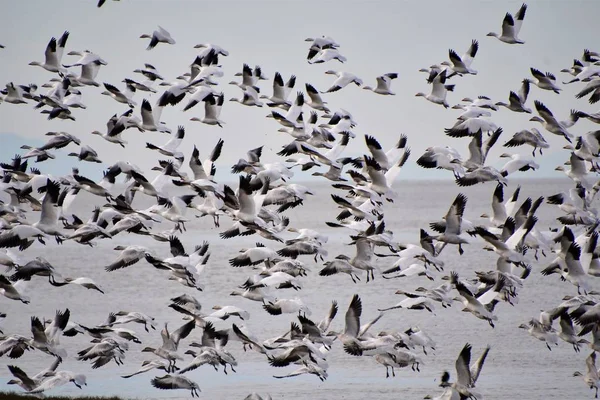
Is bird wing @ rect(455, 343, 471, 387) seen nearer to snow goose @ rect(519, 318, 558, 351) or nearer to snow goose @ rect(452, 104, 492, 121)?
snow goose @ rect(519, 318, 558, 351)

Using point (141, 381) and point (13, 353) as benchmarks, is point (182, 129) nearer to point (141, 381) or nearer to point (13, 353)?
point (141, 381)

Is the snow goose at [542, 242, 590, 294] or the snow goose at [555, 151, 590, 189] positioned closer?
the snow goose at [542, 242, 590, 294]

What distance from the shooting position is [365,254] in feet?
62.7

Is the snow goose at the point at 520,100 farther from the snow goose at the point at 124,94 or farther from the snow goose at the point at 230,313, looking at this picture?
the snow goose at the point at 124,94

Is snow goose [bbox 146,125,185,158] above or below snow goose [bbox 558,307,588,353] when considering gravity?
above

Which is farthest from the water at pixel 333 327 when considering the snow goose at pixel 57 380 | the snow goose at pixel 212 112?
the snow goose at pixel 212 112

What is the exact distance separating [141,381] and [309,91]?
25.4 feet

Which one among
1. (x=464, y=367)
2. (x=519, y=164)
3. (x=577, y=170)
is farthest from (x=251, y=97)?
(x=464, y=367)

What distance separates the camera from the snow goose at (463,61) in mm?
21503

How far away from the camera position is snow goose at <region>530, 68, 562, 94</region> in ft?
70.0

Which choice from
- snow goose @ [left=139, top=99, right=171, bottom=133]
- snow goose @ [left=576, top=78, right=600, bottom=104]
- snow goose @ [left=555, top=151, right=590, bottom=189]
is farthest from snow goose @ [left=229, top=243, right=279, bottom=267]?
snow goose @ [left=576, top=78, right=600, bottom=104]

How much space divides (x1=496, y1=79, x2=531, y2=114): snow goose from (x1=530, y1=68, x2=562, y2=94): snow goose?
31 cm

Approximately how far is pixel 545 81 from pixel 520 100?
1.34 meters

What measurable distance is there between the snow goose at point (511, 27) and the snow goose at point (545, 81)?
3.06ft
